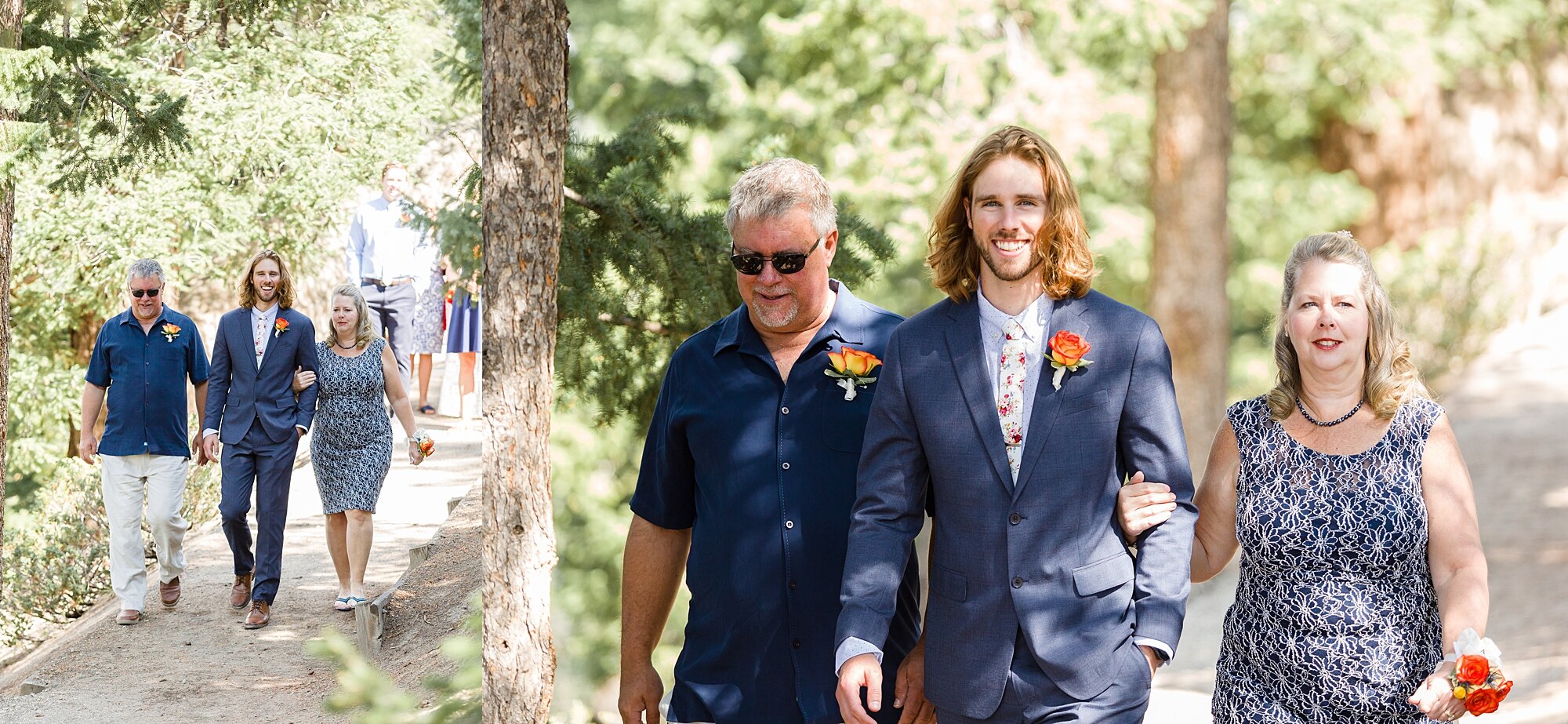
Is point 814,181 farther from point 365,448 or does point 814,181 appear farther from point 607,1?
point 607,1

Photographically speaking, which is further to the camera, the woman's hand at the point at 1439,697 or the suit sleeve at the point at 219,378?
the suit sleeve at the point at 219,378

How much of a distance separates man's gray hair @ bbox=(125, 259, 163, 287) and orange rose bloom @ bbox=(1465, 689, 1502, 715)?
496 cm

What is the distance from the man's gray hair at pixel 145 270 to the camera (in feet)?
18.4

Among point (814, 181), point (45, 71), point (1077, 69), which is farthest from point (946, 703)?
point (1077, 69)

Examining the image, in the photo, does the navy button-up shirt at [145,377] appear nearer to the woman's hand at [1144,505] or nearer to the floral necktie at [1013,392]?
the floral necktie at [1013,392]

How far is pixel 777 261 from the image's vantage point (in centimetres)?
290

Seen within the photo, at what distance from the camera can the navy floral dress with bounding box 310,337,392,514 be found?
5.34m

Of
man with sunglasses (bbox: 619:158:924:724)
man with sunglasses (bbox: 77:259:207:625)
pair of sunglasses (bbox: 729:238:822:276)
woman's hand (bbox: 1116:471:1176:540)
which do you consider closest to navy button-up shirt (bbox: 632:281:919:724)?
man with sunglasses (bbox: 619:158:924:724)

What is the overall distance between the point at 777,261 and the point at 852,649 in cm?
83

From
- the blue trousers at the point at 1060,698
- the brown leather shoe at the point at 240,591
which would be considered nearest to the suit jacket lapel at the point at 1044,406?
the blue trousers at the point at 1060,698

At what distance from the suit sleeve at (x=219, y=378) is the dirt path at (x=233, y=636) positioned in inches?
17.8

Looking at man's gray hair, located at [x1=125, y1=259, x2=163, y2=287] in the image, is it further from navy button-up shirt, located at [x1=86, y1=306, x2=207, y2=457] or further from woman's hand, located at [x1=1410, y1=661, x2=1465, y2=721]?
woman's hand, located at [x1=1410, y1=661, x2=1465, y2=721]

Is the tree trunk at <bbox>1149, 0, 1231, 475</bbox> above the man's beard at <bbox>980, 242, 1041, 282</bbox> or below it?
above

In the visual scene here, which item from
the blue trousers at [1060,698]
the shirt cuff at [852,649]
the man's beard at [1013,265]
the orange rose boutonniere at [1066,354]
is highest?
the man's beard at [1013,265]
